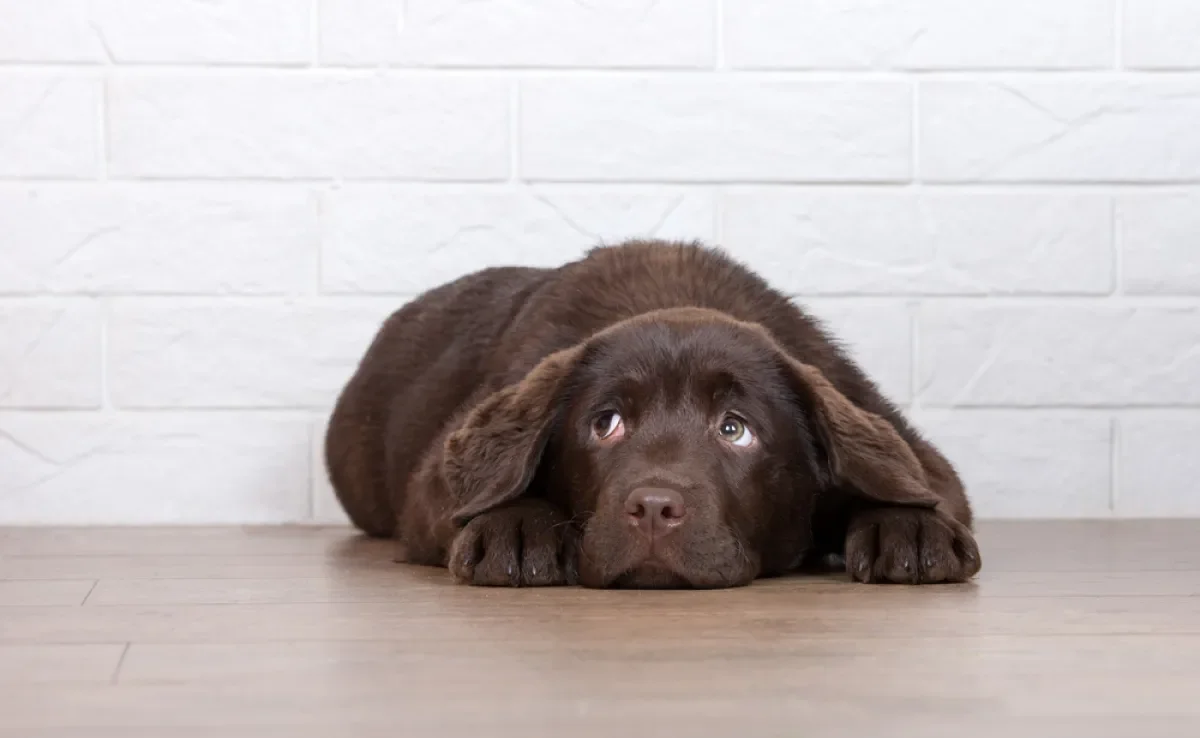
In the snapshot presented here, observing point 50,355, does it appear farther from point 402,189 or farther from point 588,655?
point 588,655

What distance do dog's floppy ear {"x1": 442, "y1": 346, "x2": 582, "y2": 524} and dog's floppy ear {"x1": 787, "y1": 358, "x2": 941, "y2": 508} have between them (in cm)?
46

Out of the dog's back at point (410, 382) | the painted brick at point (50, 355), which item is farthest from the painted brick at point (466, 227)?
the painted brick at point (50, 355)

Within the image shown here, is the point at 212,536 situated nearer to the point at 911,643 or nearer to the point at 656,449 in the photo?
the point at 656,449

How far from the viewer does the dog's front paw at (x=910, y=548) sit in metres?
2.90

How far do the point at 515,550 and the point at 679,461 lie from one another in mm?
341

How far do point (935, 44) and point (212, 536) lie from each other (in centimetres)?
240

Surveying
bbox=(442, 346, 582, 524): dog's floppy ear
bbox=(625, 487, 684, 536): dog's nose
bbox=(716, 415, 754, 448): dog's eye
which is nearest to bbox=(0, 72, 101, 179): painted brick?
bbox=(442, 346, 582, 524): dog's floppy ear

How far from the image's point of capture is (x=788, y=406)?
10.1ft

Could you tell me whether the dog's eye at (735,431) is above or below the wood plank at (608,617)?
above

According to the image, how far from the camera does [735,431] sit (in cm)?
299

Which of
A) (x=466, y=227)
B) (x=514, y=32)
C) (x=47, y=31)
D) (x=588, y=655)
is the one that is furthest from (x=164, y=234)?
(x=588, y=655)

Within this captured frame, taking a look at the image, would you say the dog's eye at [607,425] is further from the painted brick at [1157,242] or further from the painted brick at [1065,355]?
the painted brick at [1157,242]

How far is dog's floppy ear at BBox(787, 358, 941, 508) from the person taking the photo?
9.77ft

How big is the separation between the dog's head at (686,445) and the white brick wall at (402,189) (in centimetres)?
138
